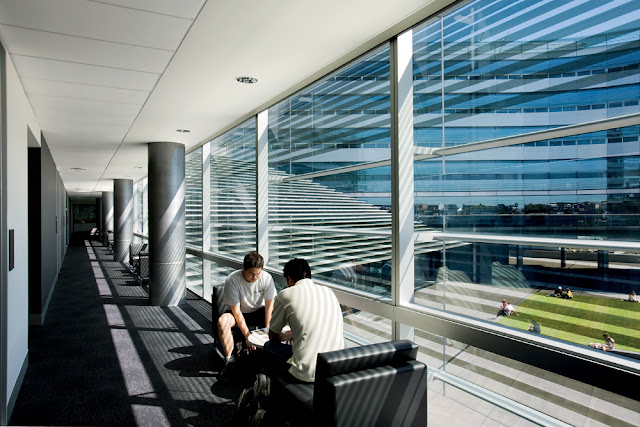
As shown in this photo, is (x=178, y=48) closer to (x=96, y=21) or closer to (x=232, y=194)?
(x=96, y=21)

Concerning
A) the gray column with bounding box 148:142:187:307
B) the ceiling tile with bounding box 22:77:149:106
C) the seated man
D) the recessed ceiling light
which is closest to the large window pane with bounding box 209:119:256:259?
the gray column with bounding box 148:142:187:307

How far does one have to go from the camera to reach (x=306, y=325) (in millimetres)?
2684

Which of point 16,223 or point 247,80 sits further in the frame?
point 247,80

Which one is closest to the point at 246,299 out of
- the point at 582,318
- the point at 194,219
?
the point at 582,318

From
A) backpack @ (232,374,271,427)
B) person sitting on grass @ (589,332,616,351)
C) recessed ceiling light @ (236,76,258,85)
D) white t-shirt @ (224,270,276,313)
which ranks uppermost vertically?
recessed ceiling light @ (236,76,258,85)

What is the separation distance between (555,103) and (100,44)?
136 inches

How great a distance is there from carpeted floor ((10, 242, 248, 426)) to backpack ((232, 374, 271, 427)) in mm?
529

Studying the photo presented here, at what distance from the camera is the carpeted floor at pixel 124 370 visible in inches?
130

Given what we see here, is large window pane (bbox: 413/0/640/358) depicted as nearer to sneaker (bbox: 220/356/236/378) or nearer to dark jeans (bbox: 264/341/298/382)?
dark jeans (bbox: 264/341/298/382)

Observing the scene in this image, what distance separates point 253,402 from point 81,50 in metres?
3.23

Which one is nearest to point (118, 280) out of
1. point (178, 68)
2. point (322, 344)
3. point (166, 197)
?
point (166, 197)

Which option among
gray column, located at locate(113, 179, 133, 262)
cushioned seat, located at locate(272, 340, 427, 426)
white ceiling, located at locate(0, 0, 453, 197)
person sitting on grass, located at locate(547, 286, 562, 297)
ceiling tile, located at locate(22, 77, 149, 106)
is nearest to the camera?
cushioned seat, located at locate(272, 340, 427, 426)

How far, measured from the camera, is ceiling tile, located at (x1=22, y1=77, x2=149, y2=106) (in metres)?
4.22

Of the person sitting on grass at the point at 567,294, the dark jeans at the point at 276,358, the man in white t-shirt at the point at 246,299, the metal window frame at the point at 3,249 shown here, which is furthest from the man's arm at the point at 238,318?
the person sitting on grass at the point at 567,294
